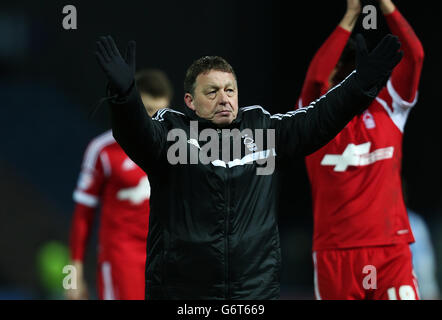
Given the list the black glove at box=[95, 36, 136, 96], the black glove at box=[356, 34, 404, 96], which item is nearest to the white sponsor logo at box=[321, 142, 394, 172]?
the black glove at box=[356, 34, 404, 96]

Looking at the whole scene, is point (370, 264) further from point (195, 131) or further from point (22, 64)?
point (22, 64)

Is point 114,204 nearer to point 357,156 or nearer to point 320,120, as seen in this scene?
point 357,156

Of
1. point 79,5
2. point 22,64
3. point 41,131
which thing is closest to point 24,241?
point 41,131

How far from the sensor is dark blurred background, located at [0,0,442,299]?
902 cm

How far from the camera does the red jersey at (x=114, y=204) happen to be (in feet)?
16.4

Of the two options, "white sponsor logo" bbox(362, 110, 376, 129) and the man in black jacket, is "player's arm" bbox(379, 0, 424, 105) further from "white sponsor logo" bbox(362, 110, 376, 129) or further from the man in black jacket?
the man in black jacket

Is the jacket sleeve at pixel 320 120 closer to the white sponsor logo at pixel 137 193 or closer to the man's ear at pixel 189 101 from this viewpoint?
the man's ear at pixel 189 101

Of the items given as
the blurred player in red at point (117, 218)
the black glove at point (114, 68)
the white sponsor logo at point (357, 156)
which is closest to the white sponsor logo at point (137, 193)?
the blurred player in red at point (117, 218)

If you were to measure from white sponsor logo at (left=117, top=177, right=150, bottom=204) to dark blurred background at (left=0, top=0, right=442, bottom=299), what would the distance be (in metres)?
4.02

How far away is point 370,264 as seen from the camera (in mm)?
3814

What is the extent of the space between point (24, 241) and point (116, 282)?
5.32 metres

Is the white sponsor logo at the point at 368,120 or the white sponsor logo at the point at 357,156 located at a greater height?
the white sponsor logo at the point at 368,120
